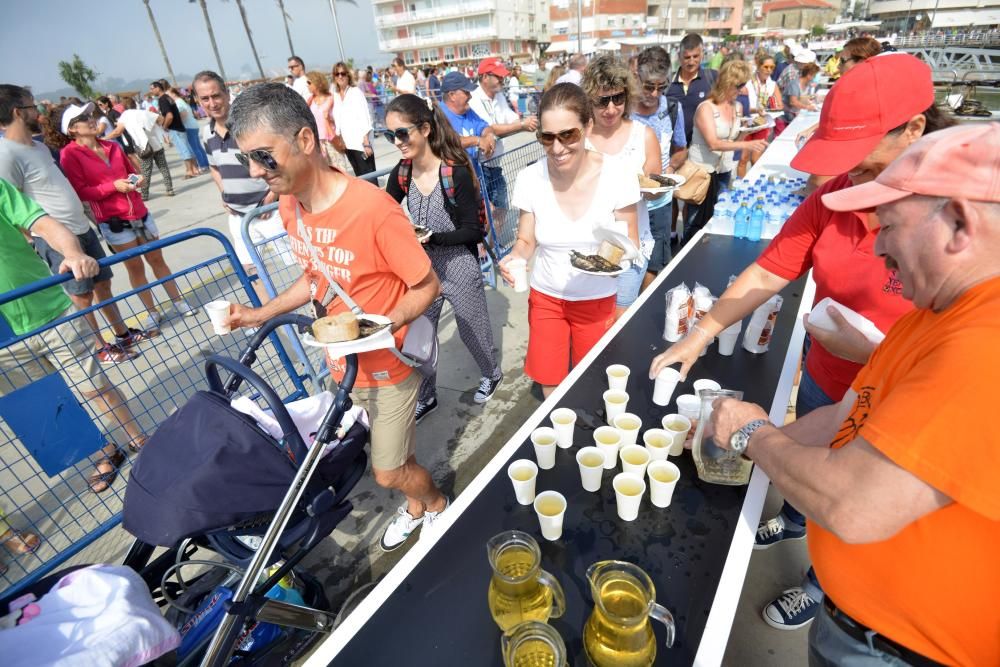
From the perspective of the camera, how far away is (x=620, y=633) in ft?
3.42

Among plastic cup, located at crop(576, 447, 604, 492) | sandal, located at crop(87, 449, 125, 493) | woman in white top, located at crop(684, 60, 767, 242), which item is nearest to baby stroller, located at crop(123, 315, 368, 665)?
plastic cup, located at crop(576, 447, 604, 492)

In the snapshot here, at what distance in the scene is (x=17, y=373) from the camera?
427 cm

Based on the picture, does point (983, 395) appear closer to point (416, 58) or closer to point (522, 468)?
point (522, 468)

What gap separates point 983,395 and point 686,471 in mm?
989

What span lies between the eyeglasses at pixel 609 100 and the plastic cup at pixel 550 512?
2792 millimetres

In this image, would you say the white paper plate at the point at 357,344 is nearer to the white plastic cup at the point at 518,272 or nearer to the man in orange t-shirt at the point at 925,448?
the white plastic cup at the point at 518,272

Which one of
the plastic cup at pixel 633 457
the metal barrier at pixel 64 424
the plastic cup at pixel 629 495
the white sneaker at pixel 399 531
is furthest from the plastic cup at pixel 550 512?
the metal barrier at pixel 64 424

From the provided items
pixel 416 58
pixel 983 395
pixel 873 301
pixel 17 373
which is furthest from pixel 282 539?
pixel 416 58

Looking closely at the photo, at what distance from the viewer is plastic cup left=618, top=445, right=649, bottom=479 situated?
1.53 metres

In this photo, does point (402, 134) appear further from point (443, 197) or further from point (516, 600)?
point (516, 600)

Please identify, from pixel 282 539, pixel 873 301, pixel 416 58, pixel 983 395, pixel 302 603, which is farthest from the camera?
pixel 416 58

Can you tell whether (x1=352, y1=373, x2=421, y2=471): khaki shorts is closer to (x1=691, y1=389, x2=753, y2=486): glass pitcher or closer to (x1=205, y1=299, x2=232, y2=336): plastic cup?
(x1=205, y1=299, x2=232, y2=336): plastic cup

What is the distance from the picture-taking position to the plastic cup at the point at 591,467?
1522mm

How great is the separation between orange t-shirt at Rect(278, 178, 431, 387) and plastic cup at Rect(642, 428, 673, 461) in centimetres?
115
